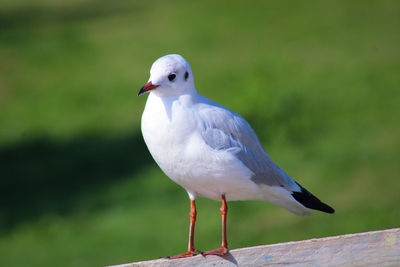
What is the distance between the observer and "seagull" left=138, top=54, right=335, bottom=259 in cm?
372

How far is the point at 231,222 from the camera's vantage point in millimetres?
10289

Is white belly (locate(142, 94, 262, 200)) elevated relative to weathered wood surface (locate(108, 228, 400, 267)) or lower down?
elevated

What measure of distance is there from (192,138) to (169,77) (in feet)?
1.10

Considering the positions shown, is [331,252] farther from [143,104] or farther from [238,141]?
[143,104]

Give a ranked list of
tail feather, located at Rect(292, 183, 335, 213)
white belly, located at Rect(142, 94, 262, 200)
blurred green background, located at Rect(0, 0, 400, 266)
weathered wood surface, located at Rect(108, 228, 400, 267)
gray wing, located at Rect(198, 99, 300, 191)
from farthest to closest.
A: blurred green background, located at Rect(0, 0, 400, 266) → tail feather, located at Rect(292, 183, 335, 213) → gray wing, located at Rect(198, 99, 300, 191) → white belly, located at Rect(142, 94, 262, 200) → weathered wood surface, located at Rect(108, 228, 400, 267)

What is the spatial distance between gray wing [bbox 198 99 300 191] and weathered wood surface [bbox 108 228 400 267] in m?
0.55

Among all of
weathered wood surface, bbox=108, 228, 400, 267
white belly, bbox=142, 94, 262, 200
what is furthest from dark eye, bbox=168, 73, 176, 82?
weathered wood surface, bbox=108, 228, 400, 267

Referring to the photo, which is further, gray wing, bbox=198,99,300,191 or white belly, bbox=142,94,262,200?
gray wing, bbox=198,99,300,191

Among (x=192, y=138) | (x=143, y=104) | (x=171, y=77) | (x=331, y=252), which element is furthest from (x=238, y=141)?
(x=143, y=104)

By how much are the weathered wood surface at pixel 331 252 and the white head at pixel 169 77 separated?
2.83ft

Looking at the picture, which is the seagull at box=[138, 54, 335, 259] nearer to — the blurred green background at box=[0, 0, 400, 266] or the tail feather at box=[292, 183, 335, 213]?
the tail feather at box=[292, 183, 335, 213]

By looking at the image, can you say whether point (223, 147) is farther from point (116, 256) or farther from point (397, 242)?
point (116, 256)

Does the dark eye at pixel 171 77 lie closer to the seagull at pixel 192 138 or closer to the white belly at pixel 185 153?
the seagull at pixel 192 138

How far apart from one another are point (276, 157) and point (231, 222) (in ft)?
6.19
